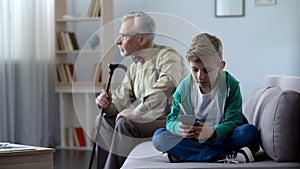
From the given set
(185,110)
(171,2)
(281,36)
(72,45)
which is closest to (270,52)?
(281,36)

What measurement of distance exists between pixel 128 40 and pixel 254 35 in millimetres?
2377

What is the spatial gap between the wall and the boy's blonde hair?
3.04m

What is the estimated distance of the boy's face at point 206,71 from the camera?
2359mm

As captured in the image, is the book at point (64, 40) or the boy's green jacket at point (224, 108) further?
Answer: the book at point (64, 40)

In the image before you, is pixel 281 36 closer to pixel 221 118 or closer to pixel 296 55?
pixel 296 55

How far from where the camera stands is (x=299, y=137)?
2.24m

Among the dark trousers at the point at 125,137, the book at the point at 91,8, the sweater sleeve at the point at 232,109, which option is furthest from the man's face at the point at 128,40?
the book at the point at 91,8

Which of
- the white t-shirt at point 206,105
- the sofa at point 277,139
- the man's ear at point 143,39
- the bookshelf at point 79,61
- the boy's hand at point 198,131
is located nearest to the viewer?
the sofa at point 277,139

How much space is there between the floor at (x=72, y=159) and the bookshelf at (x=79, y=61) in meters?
0.19

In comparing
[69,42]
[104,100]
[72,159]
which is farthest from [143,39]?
[69,42]

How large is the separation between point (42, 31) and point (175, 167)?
11.5ft

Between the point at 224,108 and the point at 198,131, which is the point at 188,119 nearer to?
the point at 198,131

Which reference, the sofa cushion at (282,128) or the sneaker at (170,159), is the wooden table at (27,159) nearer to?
the sneaker at (170,159)

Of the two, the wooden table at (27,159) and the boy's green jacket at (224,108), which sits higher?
the boy's green jacket at (224,108)
